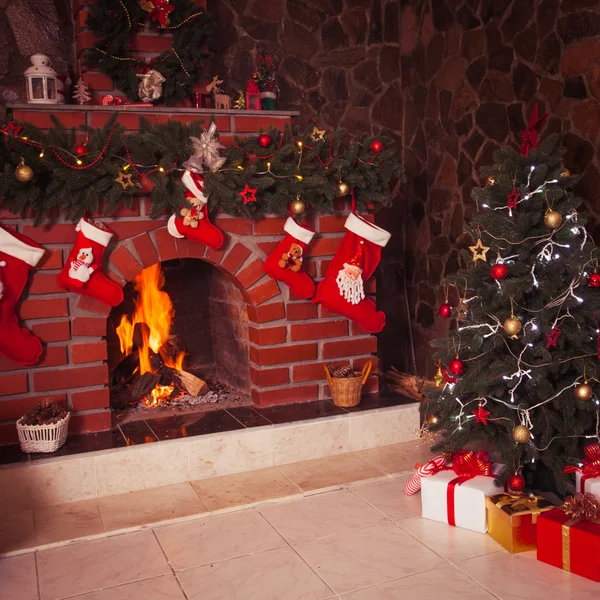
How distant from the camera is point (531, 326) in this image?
2652 millimetres

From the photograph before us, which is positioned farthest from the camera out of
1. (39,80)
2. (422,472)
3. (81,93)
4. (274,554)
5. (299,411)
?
(299,411)

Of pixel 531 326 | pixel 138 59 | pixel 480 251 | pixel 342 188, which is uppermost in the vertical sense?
pixel 138 59

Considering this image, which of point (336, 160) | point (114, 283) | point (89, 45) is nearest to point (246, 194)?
point (336, 160)

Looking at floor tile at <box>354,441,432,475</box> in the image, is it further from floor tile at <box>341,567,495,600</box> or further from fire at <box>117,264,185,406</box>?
fire at <box>117,264,185,406</box>

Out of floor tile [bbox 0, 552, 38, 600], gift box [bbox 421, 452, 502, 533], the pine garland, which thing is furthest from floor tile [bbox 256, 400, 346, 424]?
the pine garland

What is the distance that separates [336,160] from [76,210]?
1175 mm

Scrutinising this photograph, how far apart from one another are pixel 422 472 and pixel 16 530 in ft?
5.10

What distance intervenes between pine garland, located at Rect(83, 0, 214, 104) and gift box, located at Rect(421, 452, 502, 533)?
7.06 ft

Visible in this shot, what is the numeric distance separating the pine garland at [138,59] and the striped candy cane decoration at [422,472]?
2.08 metres

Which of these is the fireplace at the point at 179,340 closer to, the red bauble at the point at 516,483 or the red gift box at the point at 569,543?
the red bauble at the point at 516,483

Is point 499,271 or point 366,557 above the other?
point 499,271

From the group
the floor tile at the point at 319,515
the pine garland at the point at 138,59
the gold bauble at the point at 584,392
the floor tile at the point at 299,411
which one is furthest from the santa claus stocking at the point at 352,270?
the gold bauble at the point at 584,392

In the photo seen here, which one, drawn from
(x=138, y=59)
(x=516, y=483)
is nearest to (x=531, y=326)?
(x=516, y=483)

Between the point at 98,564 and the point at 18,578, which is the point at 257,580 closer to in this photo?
the point at 98,564
